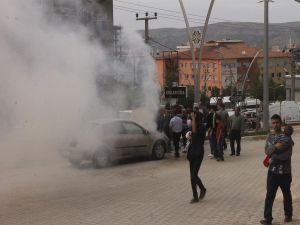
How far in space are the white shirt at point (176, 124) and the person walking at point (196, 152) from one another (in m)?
7.23

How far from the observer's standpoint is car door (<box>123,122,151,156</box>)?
614 inches

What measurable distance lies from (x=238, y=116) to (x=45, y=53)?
8799mm

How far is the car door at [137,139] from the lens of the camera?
1559cm

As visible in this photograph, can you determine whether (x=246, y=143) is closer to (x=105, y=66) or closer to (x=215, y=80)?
(x=105, y=66)

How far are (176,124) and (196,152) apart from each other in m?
7.60

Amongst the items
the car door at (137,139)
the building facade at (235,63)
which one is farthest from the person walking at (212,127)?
the building facade at (235,63)

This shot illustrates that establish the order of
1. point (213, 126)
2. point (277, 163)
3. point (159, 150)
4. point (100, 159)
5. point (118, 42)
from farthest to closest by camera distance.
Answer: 1. point (159, 150)
2. point (213, 126)
3. point (118, 42)
4. point (100, 159)
5. point (277, 163)

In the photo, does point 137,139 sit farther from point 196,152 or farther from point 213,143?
point 196,152

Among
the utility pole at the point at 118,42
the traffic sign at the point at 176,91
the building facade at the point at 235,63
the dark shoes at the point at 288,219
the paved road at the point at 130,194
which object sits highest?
the building facade at the point at 235,63

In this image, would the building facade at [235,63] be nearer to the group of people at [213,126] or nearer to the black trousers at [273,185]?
the group of people at [213,126]

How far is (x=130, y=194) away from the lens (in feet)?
35.0

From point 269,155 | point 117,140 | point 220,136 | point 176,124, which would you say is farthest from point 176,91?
point 269,155

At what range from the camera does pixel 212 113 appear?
16078 millimetres

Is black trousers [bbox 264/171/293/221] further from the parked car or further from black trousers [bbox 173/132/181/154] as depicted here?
black trousers [bbox 173/132/181/154]
